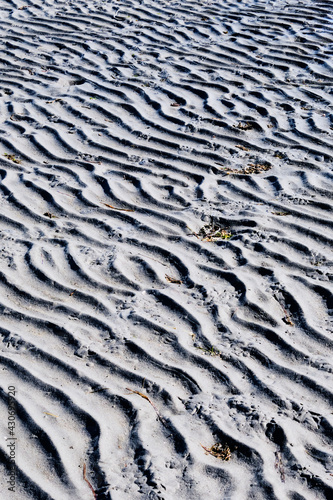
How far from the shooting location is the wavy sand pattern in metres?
2.36

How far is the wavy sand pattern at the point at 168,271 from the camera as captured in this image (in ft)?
7.75

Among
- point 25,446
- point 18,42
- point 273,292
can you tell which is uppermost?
point 18,42

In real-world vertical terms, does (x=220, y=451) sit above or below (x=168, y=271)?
below

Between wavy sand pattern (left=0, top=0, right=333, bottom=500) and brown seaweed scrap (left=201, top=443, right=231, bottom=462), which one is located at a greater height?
wavy sand pattern (left=0, top=0, right=333, bottom=500)

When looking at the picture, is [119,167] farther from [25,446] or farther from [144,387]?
[25,446]

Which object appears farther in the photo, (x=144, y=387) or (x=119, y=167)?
(x=119, y=167)

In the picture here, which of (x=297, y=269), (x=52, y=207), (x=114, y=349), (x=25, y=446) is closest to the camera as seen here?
(x=25, y=446)

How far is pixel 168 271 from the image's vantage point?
3.37m

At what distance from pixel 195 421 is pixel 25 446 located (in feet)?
2.30

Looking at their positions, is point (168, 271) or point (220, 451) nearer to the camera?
point (220, 451)

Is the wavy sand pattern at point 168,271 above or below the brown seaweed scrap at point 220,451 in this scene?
above

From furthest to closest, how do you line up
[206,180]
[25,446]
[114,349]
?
[206,180]
[114,349]
[25,446]

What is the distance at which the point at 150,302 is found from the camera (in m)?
3.13

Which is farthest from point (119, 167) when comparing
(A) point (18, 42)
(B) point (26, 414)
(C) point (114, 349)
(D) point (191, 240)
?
(A) point (18, 42)
